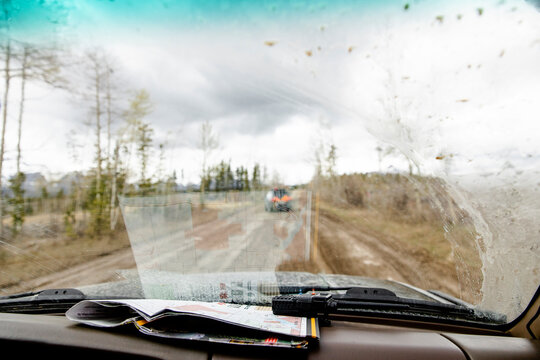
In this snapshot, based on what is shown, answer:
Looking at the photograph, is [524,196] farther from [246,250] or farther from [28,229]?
[28,229]

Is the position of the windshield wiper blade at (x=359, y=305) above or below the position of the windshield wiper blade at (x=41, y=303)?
above

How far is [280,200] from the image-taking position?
14.3 feet

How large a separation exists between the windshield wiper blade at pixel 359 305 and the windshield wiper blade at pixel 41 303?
4.66 ft

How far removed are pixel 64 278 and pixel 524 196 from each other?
4212mm

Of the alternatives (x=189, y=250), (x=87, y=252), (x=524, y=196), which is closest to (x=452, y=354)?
(x=524, y=196)

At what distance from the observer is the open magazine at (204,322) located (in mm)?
1499

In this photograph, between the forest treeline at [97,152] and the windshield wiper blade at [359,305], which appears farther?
the forest treeline at [97,152]

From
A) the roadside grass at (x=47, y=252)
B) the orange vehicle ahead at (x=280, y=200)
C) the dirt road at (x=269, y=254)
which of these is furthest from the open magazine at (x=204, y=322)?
the orange vehicle ahead at (x=280, y=200)

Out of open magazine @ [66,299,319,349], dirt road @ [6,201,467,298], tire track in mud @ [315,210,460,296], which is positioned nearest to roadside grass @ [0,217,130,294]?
dirt road @ [6,201,467,298]

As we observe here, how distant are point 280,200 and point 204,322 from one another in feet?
9.24

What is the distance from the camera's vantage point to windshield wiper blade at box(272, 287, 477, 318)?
5.82ft

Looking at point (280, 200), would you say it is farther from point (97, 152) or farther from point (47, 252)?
point (97, 152)

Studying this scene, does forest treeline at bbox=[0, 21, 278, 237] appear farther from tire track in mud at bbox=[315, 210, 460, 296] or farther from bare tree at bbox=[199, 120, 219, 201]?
tire track in mud at bbox=[315, 210, 460, 296]

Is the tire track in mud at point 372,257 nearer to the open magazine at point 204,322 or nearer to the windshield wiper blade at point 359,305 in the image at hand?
the windshield wiper blade at point 359,305
